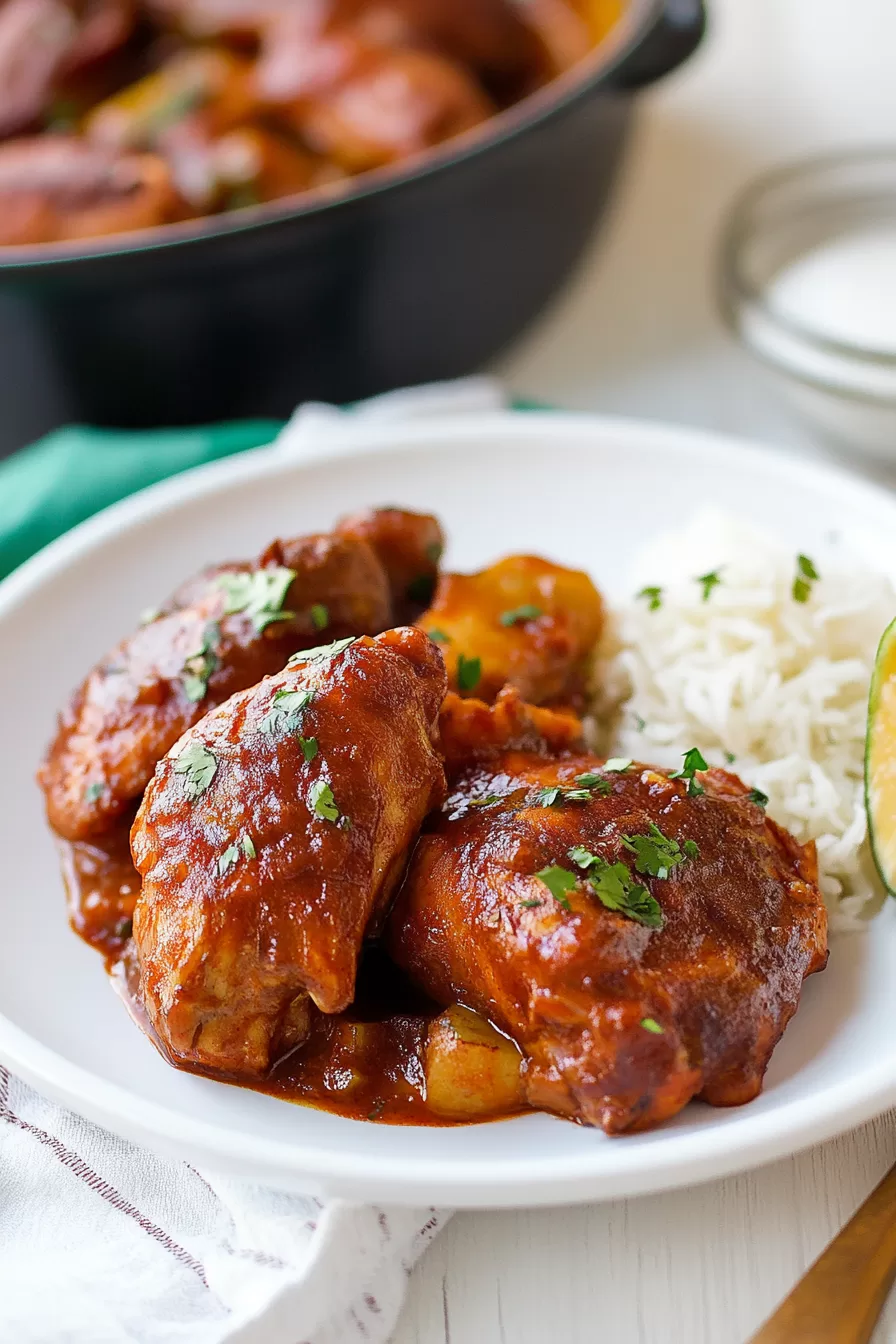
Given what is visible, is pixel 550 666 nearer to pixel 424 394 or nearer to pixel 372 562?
pixel 372 562

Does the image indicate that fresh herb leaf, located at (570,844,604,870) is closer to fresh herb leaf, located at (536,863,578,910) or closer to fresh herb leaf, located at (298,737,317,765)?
fresh herb leaf, located at (536,863,578,910)

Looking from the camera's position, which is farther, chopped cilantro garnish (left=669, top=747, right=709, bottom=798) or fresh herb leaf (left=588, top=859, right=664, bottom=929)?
chopped cilantro garnish (left=669, top=747, right=709, bottom=798)

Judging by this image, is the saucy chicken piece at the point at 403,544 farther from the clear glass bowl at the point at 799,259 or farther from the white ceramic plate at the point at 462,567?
the clear glass bowl at the point at 799,259

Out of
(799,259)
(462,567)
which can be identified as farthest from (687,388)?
(462,567)

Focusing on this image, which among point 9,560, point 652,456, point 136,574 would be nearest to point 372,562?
point 136,574

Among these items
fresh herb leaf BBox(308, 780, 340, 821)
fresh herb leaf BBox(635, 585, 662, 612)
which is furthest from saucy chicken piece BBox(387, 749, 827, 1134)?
fresh herb leaf BBox(635, 585, 662, 612)

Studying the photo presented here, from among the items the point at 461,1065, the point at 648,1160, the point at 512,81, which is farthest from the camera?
the point at 512,81
